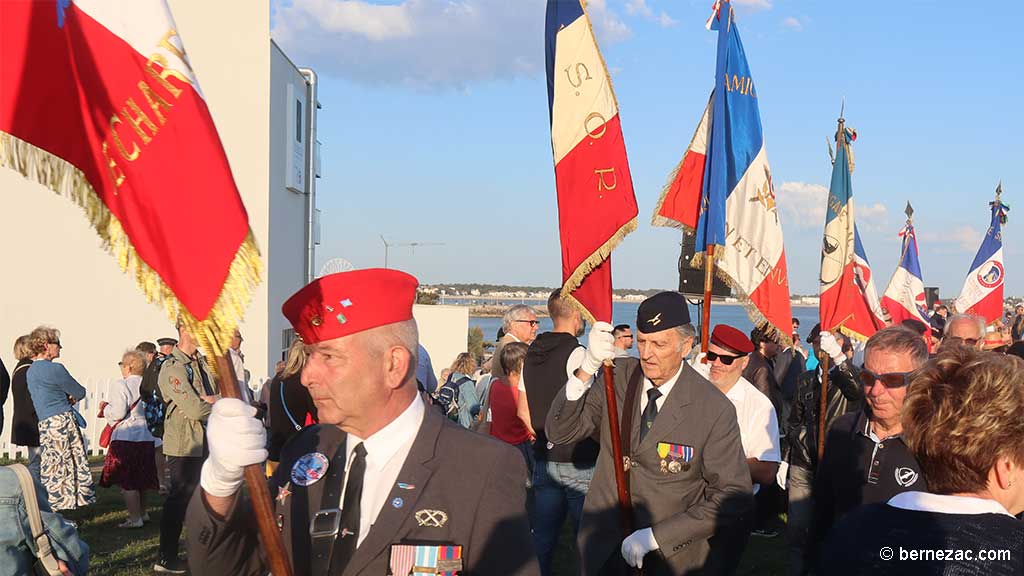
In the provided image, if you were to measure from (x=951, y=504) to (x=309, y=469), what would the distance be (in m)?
1.71

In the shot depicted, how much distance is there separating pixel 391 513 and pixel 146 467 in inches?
301

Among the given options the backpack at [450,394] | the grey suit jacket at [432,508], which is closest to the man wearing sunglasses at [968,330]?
the backpack at [450,394]

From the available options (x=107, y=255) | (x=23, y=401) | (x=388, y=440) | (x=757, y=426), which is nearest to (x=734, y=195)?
(x=757, y=426)

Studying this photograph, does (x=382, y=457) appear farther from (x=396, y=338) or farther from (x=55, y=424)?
(x=55, y=424)

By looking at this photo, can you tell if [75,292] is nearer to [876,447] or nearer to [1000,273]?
[1000,273]

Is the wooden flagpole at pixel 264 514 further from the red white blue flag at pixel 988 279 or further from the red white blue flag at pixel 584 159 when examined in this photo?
the red white blue flag at pixel 988 279

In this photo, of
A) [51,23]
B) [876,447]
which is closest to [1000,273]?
[876,447]

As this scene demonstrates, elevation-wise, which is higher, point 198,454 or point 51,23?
point 51,23

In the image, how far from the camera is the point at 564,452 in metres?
5.98

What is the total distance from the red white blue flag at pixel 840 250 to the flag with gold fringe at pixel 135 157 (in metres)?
5.84

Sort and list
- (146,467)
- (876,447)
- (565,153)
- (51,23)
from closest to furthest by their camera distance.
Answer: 1. (51,23)
2. (876,447)
3. (565,153)
4. (146,467)

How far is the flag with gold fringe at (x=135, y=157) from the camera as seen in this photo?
8.05 ft

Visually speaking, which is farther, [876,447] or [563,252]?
[563,252]

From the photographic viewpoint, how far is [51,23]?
2436 mm
